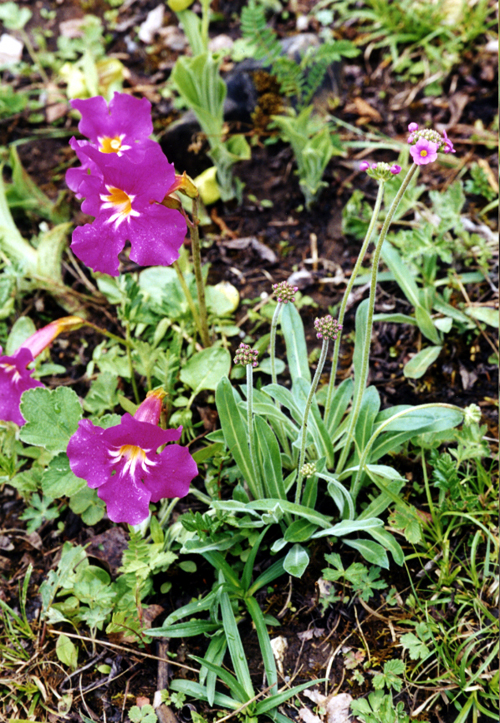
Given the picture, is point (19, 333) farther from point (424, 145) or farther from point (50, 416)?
point (424, 145)

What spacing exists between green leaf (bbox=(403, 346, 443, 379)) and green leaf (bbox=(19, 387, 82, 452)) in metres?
1.25

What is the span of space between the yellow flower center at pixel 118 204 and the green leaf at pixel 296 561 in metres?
1.16

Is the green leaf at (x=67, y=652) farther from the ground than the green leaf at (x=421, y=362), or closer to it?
closer to it

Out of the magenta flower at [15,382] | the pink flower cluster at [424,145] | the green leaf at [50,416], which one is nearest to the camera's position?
the pink flower cluster at [424,145]

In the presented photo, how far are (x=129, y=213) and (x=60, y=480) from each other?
89cm

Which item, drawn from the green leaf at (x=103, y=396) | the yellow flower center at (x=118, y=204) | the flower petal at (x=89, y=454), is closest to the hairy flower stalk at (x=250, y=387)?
the flower petal at (x=89, y=454)

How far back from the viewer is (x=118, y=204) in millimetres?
1826

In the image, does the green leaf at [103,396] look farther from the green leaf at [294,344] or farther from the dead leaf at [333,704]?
the dead leaf at [333,704]

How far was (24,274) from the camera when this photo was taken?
2.66 meters

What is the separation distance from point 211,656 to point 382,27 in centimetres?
365

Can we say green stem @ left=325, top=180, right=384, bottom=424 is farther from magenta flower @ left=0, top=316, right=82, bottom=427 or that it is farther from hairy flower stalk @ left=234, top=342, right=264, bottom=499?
magenta flower @ left=0, top=316, right=82, bottom=427

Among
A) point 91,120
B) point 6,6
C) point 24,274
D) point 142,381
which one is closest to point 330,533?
point 142,381

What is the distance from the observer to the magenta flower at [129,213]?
168 centimetres

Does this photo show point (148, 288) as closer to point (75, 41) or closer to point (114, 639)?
point (114, 639)
